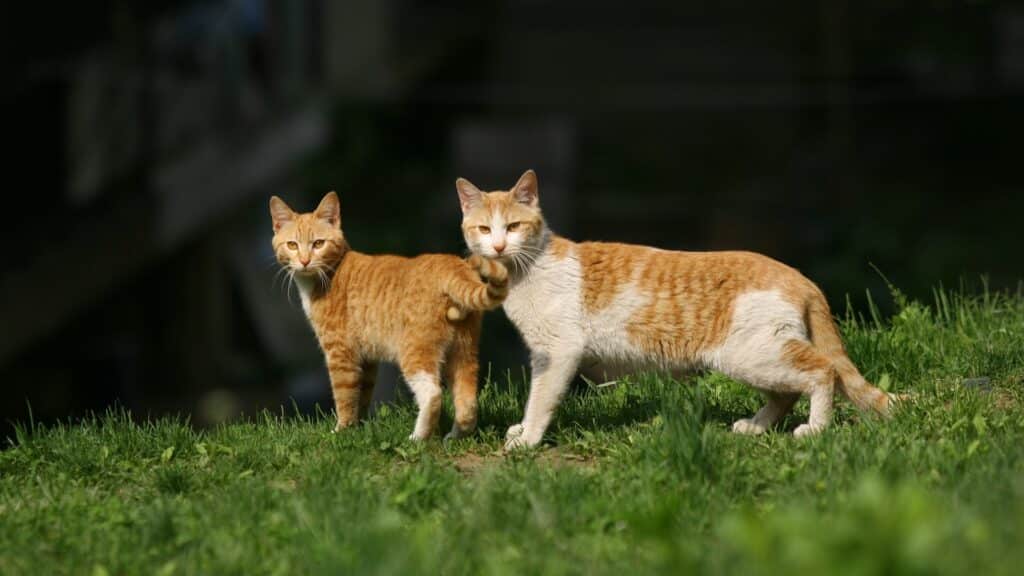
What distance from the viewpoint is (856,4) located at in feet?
56.7

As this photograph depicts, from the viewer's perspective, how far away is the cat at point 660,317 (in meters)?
5.14

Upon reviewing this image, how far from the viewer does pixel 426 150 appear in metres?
16.9

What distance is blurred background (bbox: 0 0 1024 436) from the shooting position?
12.0 m

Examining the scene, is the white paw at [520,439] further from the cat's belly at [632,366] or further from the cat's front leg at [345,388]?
the cat's front leg at [345,388]

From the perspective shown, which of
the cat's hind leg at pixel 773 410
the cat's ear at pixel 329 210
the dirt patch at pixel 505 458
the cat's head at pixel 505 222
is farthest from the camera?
the cat's ear at pixel 329 210

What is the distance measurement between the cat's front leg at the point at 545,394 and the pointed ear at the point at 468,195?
0.78 metres

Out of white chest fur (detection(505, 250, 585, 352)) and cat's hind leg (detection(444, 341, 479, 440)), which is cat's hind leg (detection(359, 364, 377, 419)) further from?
white chest fur (detection(505, 250, 585, 352))

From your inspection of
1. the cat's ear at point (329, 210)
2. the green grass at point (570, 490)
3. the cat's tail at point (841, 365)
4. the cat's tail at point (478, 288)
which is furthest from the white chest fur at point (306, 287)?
the cat's tail at point (841, 365)

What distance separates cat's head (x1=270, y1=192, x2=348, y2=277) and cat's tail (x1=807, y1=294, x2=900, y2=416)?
7.14ft

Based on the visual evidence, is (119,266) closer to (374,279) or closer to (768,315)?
(374,279)

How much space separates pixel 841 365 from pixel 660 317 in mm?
750

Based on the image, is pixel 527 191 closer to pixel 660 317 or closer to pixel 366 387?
pixel 660 317

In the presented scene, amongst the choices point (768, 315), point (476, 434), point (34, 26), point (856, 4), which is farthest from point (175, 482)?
point (856, 4)

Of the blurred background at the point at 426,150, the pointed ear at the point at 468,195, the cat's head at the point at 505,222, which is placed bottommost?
the blurred background at the point at 426,150
